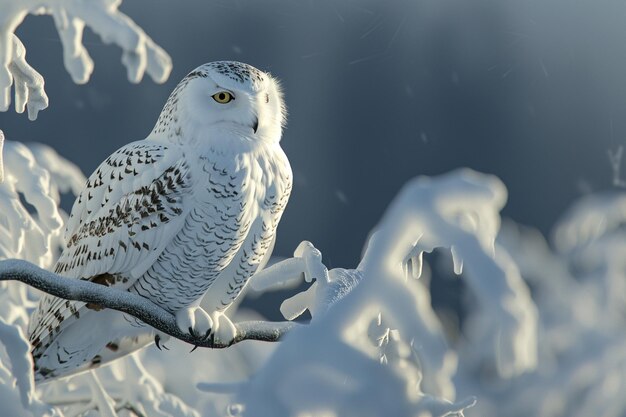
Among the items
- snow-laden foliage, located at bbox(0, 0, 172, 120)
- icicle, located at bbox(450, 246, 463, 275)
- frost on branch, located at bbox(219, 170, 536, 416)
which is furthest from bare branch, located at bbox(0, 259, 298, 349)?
icicle, located at bbox(450, 246, 463, 275)

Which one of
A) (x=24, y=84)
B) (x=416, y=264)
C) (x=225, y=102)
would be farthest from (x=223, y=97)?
(x=416, y=264)

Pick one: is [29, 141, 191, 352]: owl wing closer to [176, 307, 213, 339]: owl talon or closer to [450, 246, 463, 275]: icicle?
[176, 307, 213, 339]: owl talon

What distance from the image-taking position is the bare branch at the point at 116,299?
5.85 feet

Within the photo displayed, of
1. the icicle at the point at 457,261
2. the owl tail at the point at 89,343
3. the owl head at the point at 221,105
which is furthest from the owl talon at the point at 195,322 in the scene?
the icicle at the point at 457,261

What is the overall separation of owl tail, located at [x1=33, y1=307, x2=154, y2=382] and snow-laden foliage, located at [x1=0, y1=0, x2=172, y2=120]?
0.56 metres

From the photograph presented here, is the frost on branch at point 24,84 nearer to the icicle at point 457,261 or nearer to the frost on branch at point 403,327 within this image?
the frost on branch at point 403,327

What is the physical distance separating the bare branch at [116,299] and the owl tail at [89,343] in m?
0.18

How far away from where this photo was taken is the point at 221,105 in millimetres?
2170

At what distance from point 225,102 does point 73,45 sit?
391mm

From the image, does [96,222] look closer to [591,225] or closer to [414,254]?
[414,254]

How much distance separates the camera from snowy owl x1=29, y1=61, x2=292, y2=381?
2.11 metres

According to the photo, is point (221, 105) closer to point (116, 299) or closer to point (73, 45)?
point (73, 45)

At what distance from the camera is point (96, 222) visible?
225 centimetres

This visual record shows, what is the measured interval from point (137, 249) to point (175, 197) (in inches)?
6.6
